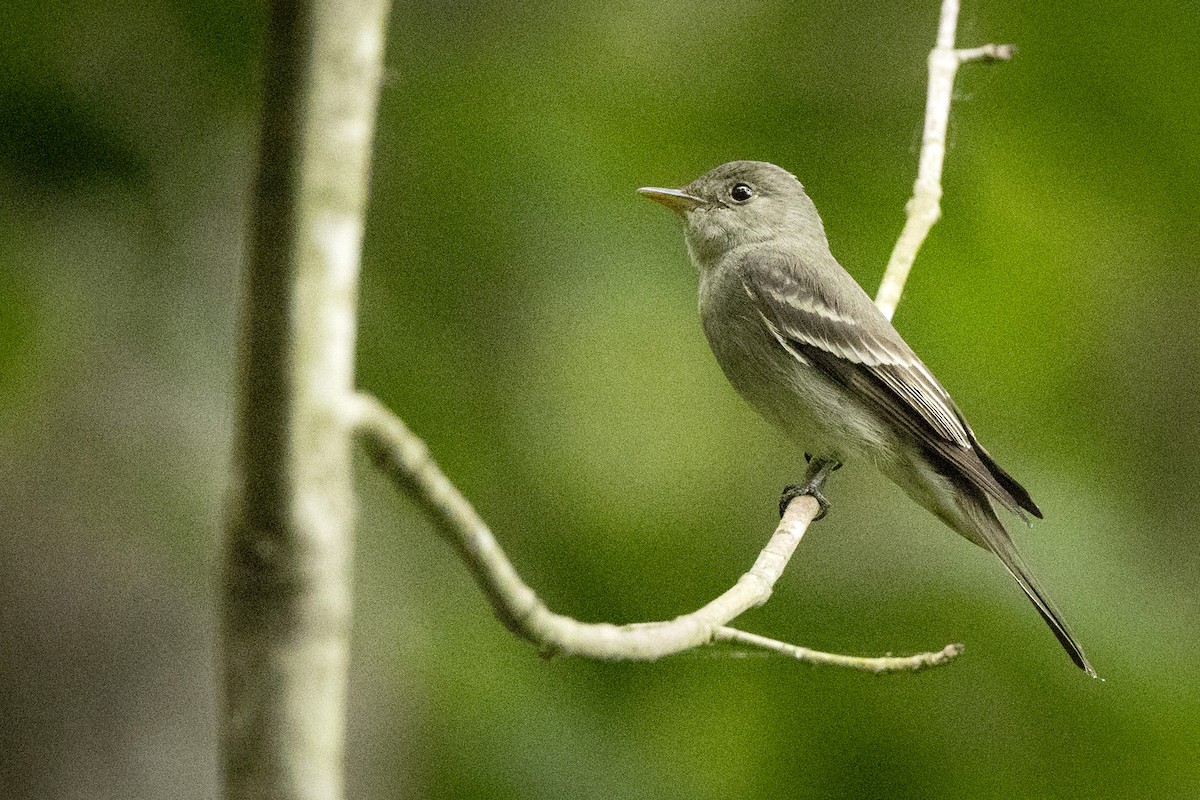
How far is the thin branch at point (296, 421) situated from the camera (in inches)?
35.6

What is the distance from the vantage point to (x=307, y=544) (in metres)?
0.95

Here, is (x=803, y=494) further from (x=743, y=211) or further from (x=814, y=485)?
(x=743, y=211)

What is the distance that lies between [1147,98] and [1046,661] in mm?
1524

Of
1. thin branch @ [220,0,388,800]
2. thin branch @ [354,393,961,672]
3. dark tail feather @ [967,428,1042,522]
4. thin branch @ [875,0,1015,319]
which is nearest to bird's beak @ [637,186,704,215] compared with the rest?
thin branch @ [875,0,1015,319]

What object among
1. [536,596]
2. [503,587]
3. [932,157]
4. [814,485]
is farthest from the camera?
[814,485]

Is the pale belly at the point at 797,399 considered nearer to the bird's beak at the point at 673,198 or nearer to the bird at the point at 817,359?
the bird at the point at 817,359

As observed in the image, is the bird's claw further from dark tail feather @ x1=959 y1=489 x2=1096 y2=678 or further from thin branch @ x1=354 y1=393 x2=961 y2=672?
thin branch @ x1=354 y1=393 x2=961 y2=672

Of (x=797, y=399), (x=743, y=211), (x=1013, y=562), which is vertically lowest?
(x=1013, y=562)

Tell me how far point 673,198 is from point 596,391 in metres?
0.67

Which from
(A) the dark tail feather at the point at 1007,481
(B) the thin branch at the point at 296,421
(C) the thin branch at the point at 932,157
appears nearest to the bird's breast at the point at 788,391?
(A) the dark tail feather at the point at 1007,481

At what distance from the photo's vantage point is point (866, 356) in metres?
3.78

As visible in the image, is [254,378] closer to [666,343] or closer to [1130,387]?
[666,343]

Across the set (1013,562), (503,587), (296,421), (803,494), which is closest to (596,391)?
(803,494)

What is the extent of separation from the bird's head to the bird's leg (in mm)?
768
